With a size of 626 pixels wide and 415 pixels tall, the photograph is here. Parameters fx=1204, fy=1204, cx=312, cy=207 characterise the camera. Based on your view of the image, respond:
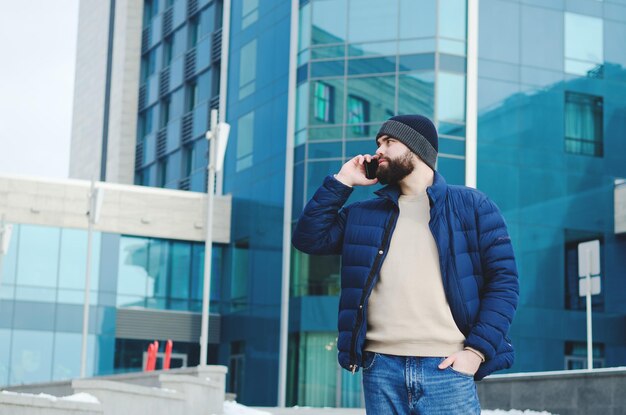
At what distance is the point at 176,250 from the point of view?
42188 mm

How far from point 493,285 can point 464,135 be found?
31.0 metres

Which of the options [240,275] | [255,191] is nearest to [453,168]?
[255,191]

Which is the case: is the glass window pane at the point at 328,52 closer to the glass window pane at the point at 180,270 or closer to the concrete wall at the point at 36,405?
the glass window pane at the point at 180,270

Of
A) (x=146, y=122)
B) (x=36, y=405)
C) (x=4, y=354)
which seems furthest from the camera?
(x=146, y=122)

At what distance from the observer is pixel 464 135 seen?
35250 millimetres

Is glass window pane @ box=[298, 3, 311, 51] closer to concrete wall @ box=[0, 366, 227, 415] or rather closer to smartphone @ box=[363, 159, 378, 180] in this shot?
concrete wall @ box=[0, 366, 227, 415]

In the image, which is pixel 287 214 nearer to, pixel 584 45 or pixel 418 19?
pixel 418 19

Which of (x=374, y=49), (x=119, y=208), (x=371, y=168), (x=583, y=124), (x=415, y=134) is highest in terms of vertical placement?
(x=374, y=49)

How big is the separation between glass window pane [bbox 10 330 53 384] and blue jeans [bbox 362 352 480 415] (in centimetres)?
3646

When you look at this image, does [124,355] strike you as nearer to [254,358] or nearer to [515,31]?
[254,358]

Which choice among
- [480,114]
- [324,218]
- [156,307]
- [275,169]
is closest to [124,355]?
[156,307]

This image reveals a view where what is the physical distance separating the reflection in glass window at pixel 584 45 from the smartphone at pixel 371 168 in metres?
32.9

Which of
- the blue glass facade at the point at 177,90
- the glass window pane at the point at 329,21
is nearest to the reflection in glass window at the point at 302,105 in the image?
the glass window pane at the point at 329,21

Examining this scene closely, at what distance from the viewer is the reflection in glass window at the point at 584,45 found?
37.0 meters
